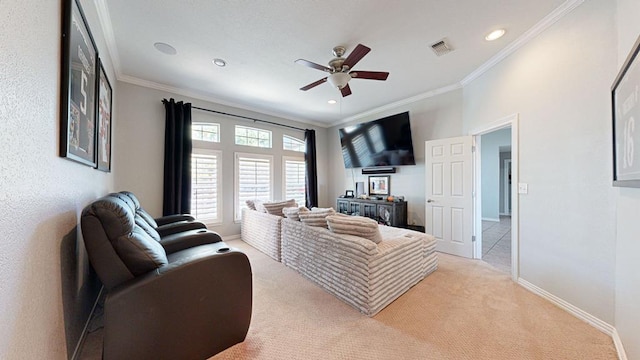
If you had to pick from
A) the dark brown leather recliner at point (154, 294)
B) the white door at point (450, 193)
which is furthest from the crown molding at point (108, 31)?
the white door at point (450, 193)

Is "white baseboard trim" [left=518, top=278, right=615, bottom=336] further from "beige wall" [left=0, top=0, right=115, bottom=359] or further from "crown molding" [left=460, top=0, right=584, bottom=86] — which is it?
"beige wall" [left=0, top=0, right=115, bottom=359]

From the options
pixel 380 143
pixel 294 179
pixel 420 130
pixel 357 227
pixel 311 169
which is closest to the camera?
pixel 357 227

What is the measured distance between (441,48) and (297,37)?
1.84 metres

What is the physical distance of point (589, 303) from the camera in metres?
1.98

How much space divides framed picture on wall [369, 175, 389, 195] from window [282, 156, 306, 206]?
5.92 ft

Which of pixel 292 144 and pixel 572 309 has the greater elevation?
pixel 292 144

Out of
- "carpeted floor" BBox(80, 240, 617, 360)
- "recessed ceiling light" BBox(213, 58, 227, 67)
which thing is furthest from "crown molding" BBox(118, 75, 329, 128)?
"carpeted floor" BBox(80, 240, 617, 360)

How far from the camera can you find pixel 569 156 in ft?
7.14

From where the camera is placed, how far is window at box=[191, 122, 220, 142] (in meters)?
4.40

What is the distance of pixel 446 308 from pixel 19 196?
3006 millimetres

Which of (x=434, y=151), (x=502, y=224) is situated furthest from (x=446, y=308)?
(x=502, y=224)

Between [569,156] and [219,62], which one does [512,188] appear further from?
[219,62]

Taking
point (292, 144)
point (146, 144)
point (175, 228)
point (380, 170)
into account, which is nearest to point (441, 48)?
point (380, 170)

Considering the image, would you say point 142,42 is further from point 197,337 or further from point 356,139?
point 356,139
